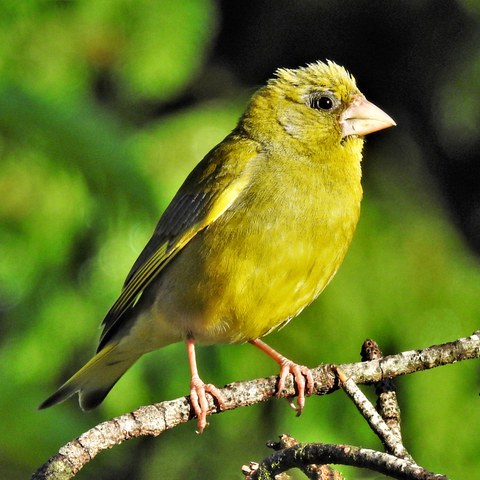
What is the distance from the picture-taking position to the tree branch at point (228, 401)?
281 cm

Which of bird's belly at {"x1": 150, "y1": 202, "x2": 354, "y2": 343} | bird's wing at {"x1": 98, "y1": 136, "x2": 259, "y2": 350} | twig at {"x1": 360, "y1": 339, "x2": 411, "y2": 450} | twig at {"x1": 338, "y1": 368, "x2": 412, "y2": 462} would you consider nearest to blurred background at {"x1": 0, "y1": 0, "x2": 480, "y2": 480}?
bird's wing at {"x1": 98, "y1": 136, "x2": 259, "y2": 350}

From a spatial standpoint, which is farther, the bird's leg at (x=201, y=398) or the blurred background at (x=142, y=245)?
the blurred background at (x=142, y=245)

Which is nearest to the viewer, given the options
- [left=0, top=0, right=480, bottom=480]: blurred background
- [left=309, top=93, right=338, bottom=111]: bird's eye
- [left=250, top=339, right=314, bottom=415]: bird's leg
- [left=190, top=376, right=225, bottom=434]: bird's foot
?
[left=190, top=376, right=225, bottom=434]: bird's foot

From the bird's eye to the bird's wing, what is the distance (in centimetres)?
38

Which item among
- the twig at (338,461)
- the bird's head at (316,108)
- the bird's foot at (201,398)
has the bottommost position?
the twig at (338,461)

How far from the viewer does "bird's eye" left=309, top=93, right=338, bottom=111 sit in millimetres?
4855

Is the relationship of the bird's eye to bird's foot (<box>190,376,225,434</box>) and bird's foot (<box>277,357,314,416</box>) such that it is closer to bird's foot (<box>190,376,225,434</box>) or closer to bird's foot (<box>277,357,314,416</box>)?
bird's foot (<box>277,357,314,416</box>)

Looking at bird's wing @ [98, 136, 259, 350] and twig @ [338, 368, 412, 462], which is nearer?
twig @ [338, 368, 412, 462]

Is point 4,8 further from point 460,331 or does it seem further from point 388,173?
point 460,331

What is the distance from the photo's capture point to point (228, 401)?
3.60 meters

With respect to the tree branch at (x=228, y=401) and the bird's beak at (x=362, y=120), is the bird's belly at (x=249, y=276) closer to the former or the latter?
the bird's beak at (x=362, y=120)

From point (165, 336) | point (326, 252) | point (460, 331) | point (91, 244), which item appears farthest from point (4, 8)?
point (460, 331)

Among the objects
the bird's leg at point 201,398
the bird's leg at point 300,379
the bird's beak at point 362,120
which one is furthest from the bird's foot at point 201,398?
the bird's beak at point 362,120

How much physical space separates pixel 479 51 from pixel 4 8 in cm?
275
